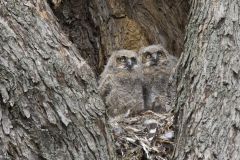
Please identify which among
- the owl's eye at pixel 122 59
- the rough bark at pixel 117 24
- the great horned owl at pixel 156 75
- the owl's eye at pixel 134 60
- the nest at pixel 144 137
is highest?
the rough bark at pixel 117 24

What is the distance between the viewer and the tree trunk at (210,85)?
3473 millimetres

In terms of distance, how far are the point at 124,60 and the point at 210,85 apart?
2706 mm

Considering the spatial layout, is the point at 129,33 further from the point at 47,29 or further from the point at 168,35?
the point at 47,29

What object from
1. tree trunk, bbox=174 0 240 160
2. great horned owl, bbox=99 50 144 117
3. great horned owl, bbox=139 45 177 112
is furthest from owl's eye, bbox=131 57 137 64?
tree trunk, bbox=174 0 240 160

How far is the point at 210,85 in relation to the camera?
372 centimetres

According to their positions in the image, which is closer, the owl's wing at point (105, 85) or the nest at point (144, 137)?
the nest at point (144, 137)

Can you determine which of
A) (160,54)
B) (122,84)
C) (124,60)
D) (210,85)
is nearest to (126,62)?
(124,60)

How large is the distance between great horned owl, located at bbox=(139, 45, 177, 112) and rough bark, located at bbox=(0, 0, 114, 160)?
2517mm

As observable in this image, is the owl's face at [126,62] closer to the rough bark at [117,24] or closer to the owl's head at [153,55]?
the owl's head at [153,55]

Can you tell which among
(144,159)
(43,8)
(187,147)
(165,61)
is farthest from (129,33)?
(187,147)

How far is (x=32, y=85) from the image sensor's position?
346cm

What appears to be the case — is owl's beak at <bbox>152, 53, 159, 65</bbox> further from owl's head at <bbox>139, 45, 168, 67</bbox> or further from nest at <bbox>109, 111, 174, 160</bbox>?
nest at <bbox>109, 111, 174, 160</bbox>

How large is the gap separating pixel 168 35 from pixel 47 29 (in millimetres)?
3313

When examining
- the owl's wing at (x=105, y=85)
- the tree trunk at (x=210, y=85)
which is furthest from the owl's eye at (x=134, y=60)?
the tree trunk at (x=210, y=85)
